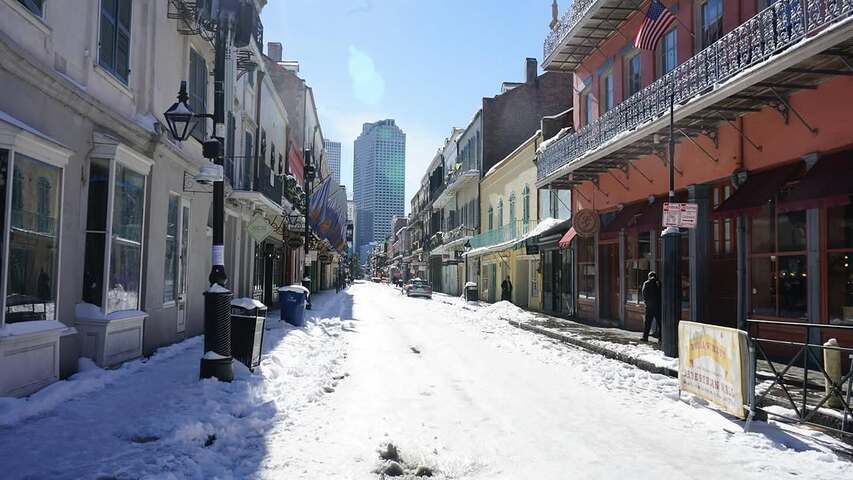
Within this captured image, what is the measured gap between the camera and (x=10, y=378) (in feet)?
21.7

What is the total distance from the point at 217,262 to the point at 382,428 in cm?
340

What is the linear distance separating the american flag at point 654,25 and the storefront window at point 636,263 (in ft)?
19.0

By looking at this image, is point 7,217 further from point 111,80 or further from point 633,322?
point 633,322

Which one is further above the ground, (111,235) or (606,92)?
(606,92)

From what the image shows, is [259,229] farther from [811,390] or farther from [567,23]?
[811,390]

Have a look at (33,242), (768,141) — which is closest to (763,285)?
(768,141)

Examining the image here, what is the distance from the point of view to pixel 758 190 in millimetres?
11555

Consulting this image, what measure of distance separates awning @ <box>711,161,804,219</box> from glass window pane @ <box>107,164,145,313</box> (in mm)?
10834

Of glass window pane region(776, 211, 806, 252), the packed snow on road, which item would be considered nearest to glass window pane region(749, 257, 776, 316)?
glass window pane region(776, 211, 806, 252)

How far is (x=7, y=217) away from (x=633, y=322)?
1609 cm

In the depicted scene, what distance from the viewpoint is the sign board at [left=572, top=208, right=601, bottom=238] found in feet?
66.7

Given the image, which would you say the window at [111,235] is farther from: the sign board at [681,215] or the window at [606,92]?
the window at [606,92]

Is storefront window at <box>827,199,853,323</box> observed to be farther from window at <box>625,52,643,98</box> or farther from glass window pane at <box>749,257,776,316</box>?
window at <box>625,52,643,98</box>

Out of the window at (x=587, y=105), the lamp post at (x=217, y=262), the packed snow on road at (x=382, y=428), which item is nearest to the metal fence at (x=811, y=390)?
the packed snow on road at (x=382, y=428)
